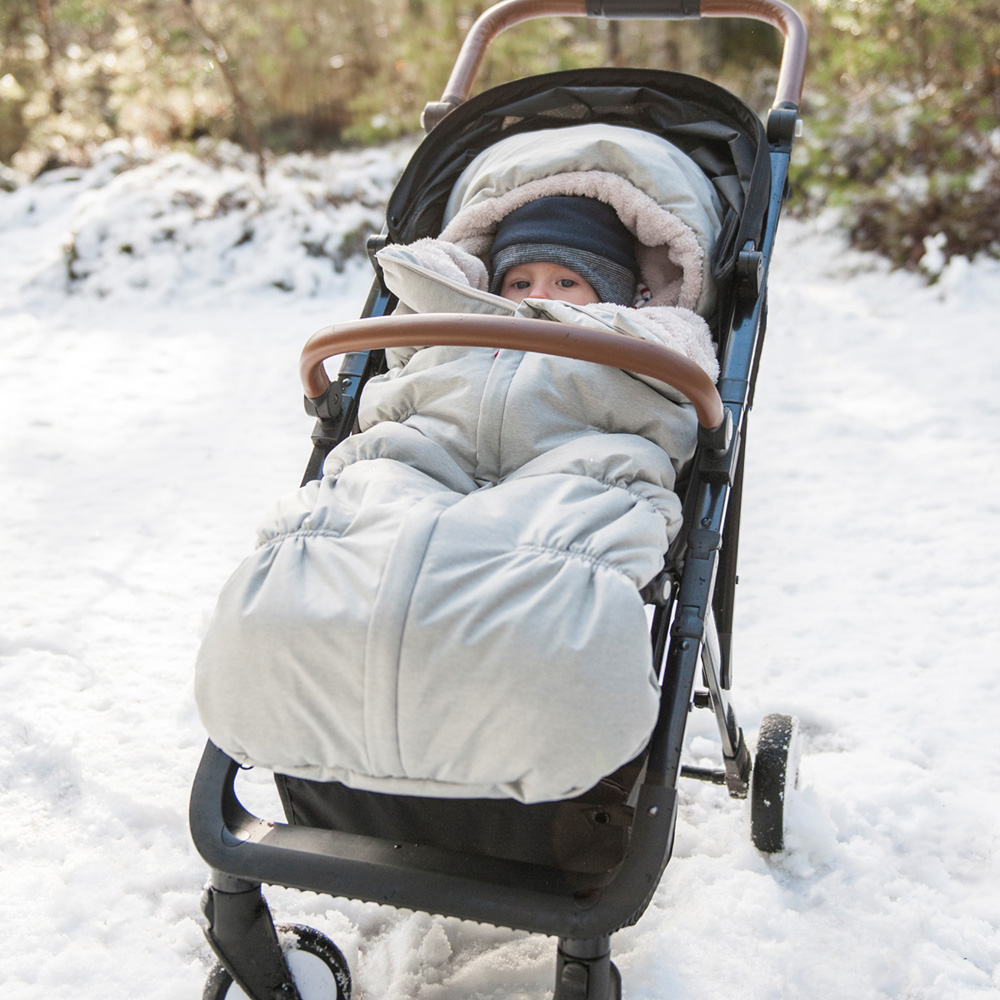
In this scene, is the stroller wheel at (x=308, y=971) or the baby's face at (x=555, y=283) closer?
the stroller wheel at (x=308, y=971)

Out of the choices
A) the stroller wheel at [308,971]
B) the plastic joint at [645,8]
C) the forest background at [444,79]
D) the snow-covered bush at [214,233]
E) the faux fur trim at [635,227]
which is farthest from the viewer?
the snow-covered bush at [214,233]

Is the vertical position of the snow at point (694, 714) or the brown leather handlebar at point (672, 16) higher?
the brown leather handlebar at point (672, 16)

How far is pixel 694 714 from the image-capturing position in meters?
2.38

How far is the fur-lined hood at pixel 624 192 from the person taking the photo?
1999 mm

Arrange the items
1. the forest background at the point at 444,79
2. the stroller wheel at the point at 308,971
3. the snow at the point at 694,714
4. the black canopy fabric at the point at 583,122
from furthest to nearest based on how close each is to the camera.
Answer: the forest background at the point at 444,79, the black canopy fabric at the point at 583,122, the snow at the point at 694,714, the stroller wheel at the point at 308,971

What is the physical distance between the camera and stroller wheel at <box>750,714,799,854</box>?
71.4 inches

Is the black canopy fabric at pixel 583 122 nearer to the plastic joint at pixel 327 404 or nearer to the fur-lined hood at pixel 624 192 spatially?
the fur-lined hood at pixel 624 192

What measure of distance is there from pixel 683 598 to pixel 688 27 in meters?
7.27

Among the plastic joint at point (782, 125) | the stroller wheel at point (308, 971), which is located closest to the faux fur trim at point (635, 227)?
the plastic joint at point (782, 125)

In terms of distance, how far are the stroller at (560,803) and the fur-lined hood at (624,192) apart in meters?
0.07

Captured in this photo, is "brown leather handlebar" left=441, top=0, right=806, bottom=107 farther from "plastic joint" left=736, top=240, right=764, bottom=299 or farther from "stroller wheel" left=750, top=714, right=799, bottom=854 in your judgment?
"stroller wheel" left=750, top=714, right=799, bottom=854

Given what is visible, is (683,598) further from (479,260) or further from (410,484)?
(479,260)

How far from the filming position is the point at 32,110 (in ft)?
25.1

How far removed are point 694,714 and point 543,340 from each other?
4.47ft
